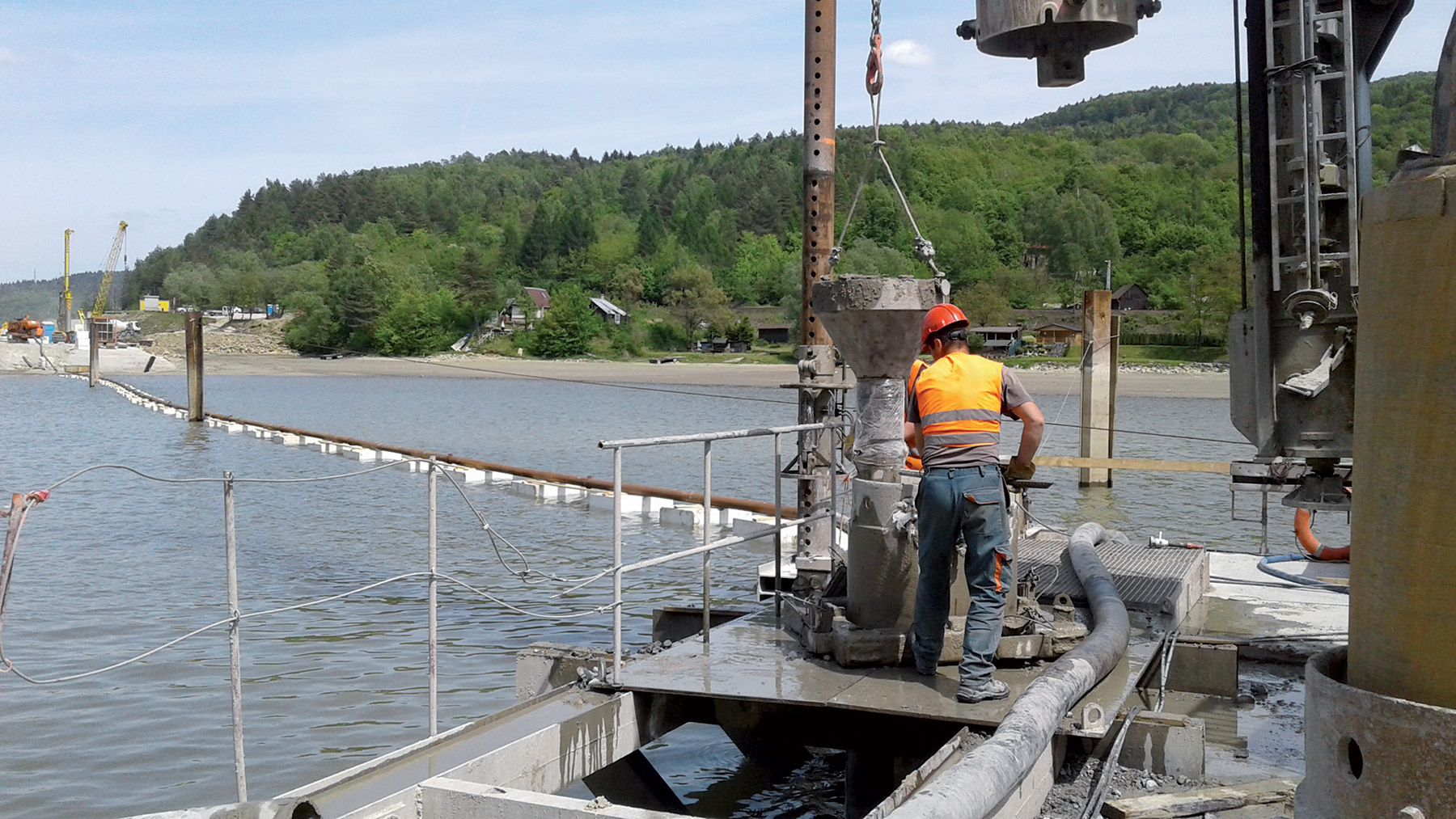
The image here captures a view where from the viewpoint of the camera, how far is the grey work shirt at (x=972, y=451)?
6023 millimetres

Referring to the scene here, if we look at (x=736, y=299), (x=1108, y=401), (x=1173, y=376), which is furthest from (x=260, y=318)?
(x=1108, y=401)

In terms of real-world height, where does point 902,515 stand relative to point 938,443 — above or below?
below

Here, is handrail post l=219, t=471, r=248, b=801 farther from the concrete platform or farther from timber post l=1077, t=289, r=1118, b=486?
timber post l=1077, t=289, r=1118, b=486

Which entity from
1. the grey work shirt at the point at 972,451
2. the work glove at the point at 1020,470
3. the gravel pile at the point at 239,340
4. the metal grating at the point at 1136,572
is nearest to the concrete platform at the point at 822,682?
the work glove at the point at 1020,470

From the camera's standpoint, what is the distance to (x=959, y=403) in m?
6.09

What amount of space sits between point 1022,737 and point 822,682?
1585 millimetres

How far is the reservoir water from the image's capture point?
930 centimetres

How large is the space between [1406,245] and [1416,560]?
681mm

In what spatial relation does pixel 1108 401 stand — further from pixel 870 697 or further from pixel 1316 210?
pixel 870 697

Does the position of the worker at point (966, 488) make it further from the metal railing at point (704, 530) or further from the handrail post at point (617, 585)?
the handrail post at point (617, 585)

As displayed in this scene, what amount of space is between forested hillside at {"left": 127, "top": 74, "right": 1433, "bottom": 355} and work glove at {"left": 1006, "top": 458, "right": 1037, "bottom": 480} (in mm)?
91230

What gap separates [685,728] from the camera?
973 cm

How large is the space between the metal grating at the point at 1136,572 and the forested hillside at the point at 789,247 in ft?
284

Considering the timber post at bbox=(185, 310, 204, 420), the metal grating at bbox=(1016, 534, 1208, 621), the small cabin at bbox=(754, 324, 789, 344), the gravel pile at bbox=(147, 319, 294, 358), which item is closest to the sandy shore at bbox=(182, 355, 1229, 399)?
the gravel pile at bbox=(147, 319, 294, 358)
